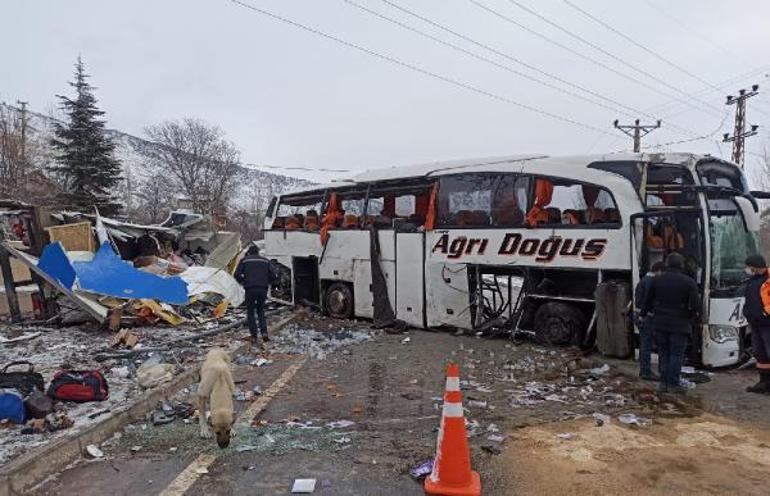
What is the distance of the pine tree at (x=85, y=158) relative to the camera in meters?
32.8

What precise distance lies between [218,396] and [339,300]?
749 centimetres

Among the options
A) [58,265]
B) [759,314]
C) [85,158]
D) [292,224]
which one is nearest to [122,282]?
[58,265]

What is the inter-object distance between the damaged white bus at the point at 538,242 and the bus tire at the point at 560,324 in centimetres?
2

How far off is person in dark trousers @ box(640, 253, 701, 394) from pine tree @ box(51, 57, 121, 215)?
31722mm

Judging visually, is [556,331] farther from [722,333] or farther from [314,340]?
[314,340]

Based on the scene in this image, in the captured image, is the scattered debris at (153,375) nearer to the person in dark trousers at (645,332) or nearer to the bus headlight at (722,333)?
the person in dark trousers at (645,332)

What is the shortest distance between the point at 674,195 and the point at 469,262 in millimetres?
3328

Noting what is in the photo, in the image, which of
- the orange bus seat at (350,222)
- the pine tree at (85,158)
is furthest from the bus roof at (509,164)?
the pine tree at (85,158)

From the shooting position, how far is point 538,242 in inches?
347

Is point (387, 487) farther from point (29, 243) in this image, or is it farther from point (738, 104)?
point (738, 104)

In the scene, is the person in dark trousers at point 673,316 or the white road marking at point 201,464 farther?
the person in dark trousers at point 673,316

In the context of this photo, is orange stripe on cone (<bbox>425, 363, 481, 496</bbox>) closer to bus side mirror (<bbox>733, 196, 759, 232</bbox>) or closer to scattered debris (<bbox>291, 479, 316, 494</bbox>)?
scattered debris (<bbox>291, 479, 316, 494</bbox>)

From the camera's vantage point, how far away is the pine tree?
3281 cm

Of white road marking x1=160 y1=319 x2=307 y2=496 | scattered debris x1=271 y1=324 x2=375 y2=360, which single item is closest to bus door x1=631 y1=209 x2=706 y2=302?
scattered debris x1=271 y1=324 x2=375 y2=360
